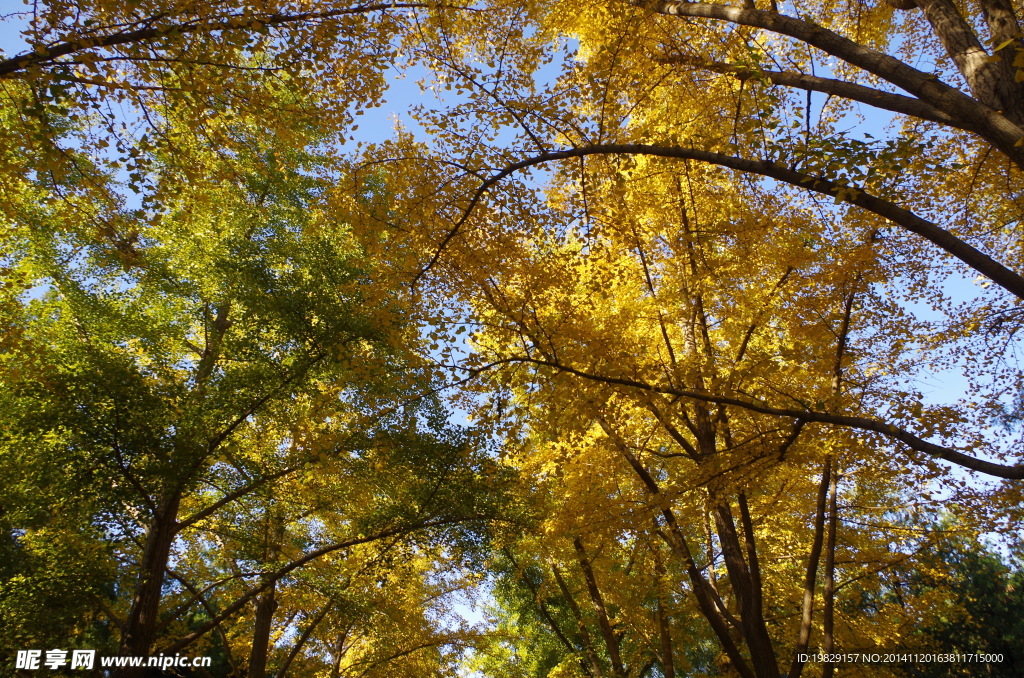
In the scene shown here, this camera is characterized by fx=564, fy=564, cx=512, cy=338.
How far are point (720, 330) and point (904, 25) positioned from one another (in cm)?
414

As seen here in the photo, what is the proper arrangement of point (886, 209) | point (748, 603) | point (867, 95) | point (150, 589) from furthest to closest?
point (150, 589)
point (748, 603)
point (867, 95)
point (886, 209)

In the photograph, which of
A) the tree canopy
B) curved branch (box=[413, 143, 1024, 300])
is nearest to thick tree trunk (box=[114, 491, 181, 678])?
the tree canopy

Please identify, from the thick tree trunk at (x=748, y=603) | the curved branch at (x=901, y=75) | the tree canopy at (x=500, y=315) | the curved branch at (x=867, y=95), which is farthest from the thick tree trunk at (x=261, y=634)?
the curved branch at (x=901, y=75)

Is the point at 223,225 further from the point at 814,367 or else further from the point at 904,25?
the point at 904,25

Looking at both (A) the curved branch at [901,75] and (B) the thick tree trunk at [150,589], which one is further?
(B) the thick tree trunk at [150,589]

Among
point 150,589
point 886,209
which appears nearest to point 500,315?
point 886,209

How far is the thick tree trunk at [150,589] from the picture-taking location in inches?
226

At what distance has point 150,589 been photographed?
606 centimetres

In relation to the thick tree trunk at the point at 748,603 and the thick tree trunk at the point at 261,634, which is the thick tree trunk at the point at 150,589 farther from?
the thick tree trunk at the point at 748,603

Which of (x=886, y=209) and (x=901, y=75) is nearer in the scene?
(x=886, y=209)

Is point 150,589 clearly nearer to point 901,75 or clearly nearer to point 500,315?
point 500,315

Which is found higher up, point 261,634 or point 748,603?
point 748,603

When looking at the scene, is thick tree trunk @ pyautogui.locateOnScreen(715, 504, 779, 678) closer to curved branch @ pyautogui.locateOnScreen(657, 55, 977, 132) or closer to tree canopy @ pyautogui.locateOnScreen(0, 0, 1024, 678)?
tree canopy @ pyautogui.locateOnScreen(0, 0, 1024, 678)

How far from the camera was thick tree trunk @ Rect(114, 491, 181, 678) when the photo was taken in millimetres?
5738
